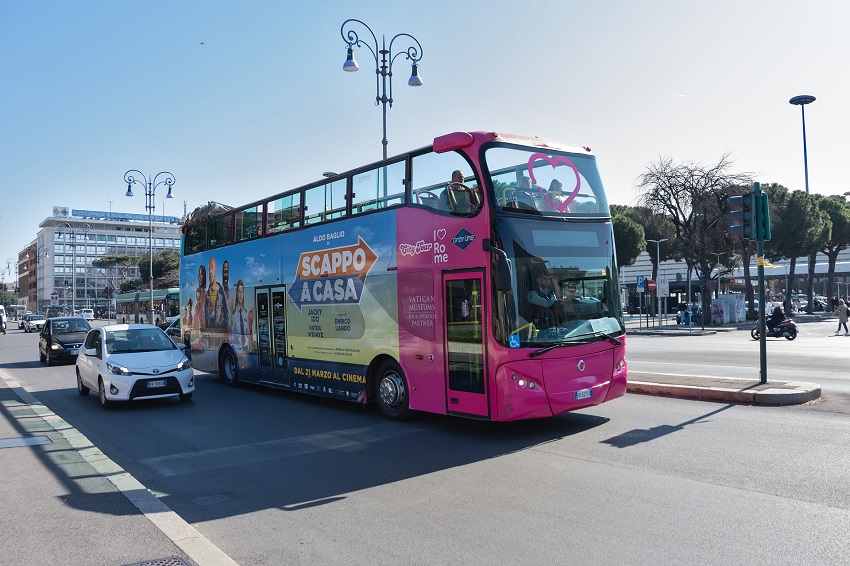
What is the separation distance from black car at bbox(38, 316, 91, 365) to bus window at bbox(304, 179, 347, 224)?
44.9 ft

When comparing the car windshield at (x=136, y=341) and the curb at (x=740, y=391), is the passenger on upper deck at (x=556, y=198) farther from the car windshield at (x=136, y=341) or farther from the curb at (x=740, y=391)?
the car windshield at (x=136, y=341)

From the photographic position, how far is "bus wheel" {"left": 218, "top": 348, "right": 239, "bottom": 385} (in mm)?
15430

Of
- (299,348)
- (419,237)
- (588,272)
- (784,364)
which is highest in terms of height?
(419,237)

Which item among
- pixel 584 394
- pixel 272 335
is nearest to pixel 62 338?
pixel 272 335

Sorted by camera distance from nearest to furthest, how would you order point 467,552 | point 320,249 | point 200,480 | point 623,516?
point 467,552
point 623,516
point 200,480
point 320,249

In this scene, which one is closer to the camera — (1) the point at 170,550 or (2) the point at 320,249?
(1) the point at 170,550

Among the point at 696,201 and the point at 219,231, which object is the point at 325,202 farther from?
the point at 696,201

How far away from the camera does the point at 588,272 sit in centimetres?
884

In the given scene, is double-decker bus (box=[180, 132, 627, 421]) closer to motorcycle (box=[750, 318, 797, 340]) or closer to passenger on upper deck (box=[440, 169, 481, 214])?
passenger on upper deck (box=[440, 169, 481, 214])

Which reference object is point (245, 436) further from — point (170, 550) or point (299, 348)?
point (170, 550)

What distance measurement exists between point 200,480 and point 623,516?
14.7 feet

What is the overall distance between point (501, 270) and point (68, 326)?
68.1 feet

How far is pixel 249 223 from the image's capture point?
14547mm

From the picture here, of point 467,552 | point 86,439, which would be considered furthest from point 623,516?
point 86,439
